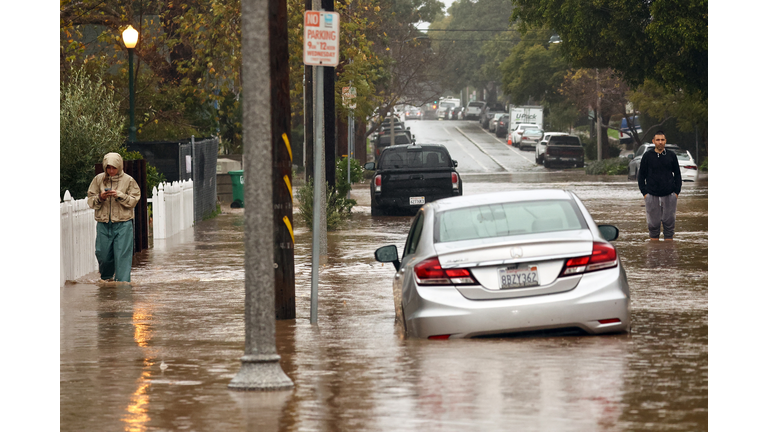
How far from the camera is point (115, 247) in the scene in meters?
14.3

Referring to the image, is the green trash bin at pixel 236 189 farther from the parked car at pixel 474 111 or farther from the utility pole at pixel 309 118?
the parked car at pixel 474 111

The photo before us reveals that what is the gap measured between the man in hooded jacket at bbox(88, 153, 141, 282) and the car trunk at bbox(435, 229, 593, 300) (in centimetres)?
643

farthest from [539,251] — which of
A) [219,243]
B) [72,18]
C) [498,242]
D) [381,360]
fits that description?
[72,18]

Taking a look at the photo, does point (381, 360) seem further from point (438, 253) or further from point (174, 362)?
point (174, 362)

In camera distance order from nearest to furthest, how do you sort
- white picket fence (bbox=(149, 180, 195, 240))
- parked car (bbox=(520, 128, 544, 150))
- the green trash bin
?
white picket fence (bbox=(149, 180, 195, 240))
the green trash bin
parked car (bbox=(520, 128, 544, 150))

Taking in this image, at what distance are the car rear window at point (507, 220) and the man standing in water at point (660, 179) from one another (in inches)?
354

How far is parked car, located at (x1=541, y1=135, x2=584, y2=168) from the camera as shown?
5994cm

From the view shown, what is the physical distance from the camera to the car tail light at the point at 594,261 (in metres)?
8.71

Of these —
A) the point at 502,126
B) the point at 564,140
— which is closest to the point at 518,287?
the point at 564,140

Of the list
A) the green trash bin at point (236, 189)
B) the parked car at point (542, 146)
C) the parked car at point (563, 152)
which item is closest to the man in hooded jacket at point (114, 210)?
the green trash bin at point (236, 189)

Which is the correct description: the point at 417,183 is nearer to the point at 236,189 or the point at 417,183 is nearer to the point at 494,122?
the point at 236,189

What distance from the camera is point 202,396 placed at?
7.44m

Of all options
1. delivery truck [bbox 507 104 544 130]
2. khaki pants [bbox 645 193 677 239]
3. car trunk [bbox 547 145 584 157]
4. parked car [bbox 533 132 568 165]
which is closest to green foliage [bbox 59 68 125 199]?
khaki pants [bbox 645 193 677 239]

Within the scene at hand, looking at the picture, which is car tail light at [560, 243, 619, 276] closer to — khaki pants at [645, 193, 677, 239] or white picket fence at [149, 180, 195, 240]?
khaki pants at [645, 193, 677, 239]
